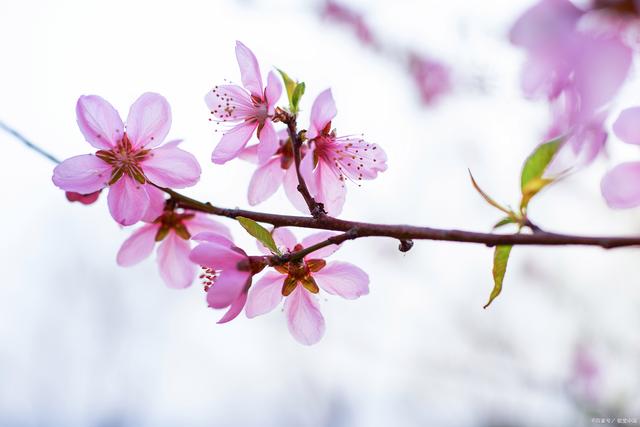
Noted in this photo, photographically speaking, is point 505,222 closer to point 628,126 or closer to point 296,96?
point 628,126

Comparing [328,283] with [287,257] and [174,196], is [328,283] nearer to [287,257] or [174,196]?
[287,257]

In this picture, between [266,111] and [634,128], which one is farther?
[266,111]

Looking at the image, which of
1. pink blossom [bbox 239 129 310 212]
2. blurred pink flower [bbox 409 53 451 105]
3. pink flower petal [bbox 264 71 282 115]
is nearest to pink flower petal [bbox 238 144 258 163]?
pink blossom [bbox 239 129 310 212]

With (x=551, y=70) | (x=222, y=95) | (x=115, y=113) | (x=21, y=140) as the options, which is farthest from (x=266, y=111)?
(x=551, y=70)

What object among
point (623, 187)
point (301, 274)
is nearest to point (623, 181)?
point (623, 187)

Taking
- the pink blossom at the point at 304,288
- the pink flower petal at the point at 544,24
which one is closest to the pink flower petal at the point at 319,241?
the pink blossom at the point at 304,288

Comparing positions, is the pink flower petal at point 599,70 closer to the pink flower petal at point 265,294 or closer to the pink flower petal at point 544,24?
the pink flower petal at point 544,24

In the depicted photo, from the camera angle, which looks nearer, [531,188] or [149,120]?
[531,188]
